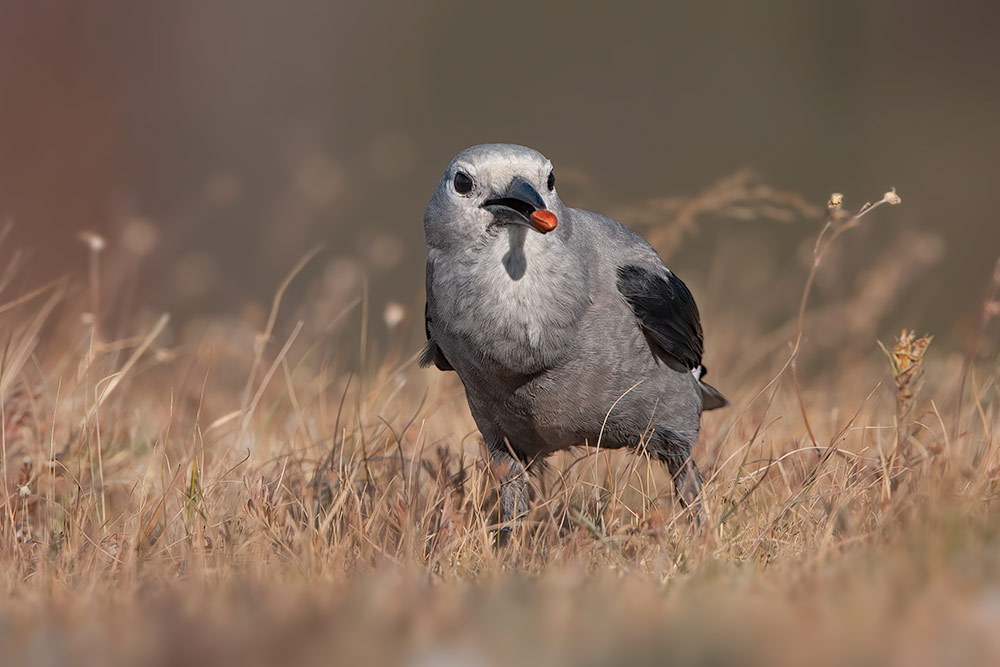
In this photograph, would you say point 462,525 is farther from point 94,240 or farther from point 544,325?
point 94,240

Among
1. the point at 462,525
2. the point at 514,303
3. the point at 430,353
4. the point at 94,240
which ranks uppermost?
the point at 514,303

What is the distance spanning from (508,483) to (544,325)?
0.60 m

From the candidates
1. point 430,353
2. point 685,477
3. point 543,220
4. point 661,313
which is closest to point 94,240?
point 430,353

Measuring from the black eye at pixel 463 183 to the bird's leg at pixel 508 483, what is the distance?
0.83 metres

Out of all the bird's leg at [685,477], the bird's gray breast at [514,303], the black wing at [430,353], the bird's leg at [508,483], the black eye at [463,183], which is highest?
the black eye at [463,183]

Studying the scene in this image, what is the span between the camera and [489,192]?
10.1 feet

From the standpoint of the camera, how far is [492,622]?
65.4 inches

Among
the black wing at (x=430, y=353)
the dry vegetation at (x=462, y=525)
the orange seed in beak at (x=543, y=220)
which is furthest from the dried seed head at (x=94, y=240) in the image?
the orange seed in beak at (x=543, y=220)

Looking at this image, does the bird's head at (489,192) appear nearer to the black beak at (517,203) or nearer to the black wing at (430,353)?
the black beak at (517,203)

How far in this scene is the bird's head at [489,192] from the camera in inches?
120

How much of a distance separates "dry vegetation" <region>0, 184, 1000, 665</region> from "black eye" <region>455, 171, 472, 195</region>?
0.76m

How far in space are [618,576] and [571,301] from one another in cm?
94

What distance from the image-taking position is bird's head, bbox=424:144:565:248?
9.98 feet

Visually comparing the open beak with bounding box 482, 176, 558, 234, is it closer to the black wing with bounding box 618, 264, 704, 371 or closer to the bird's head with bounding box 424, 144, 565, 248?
the bird's head with bounding box 424, 144, 565, 248
